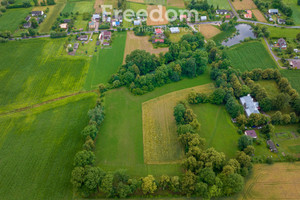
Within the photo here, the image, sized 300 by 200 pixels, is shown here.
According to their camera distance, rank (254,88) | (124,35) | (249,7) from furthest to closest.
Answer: (249,7) → (124,35) → (254,88)

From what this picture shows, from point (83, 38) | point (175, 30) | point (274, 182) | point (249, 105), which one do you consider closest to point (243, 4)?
point (175, 30)

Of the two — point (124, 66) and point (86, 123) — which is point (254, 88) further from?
point (86, 123)

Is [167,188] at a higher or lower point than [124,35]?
lower

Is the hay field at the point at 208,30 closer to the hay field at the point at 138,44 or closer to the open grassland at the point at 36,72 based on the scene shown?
the hay field at the point at 138,44

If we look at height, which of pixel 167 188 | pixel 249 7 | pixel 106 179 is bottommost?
pixel 167 188

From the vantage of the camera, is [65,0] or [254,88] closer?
[254,88]

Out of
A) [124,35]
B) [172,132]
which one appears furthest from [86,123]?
[124,35]

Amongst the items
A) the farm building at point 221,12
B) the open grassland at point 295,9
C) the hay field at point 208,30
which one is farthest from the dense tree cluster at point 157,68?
the open grassland at point 295,9
